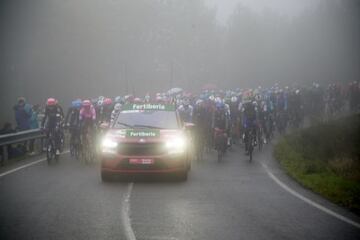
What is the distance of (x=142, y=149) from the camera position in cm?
1449

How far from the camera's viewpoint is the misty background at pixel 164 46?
1745 inches

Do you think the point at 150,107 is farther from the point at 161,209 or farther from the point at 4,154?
the point at 161,209

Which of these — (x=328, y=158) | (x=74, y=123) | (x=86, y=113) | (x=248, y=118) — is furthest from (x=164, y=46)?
(x=86, y=113)

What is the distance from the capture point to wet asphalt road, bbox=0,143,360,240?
9.12m

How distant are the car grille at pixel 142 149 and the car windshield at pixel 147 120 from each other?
1058 millimetres

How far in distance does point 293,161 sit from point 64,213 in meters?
9.98

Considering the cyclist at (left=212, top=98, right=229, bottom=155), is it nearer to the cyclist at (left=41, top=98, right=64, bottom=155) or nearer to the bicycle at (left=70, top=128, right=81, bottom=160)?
the bicycle at (left=70, top=128, right=81, bottom=160)

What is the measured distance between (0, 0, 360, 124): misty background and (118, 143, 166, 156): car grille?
19192mm

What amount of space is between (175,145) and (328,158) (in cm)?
921

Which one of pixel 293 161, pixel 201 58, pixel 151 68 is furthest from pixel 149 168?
pixel 201 58

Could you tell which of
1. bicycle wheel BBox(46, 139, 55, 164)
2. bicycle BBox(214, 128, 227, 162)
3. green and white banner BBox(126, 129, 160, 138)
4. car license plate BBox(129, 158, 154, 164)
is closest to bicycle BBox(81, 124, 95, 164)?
bicycle wheel BBox(46, 139, 55, 164)

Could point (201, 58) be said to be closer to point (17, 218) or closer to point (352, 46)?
point (352, 46)

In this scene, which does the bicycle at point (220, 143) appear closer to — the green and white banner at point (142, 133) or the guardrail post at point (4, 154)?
the green and white banner at point (142, 133)

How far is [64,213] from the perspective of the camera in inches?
417
